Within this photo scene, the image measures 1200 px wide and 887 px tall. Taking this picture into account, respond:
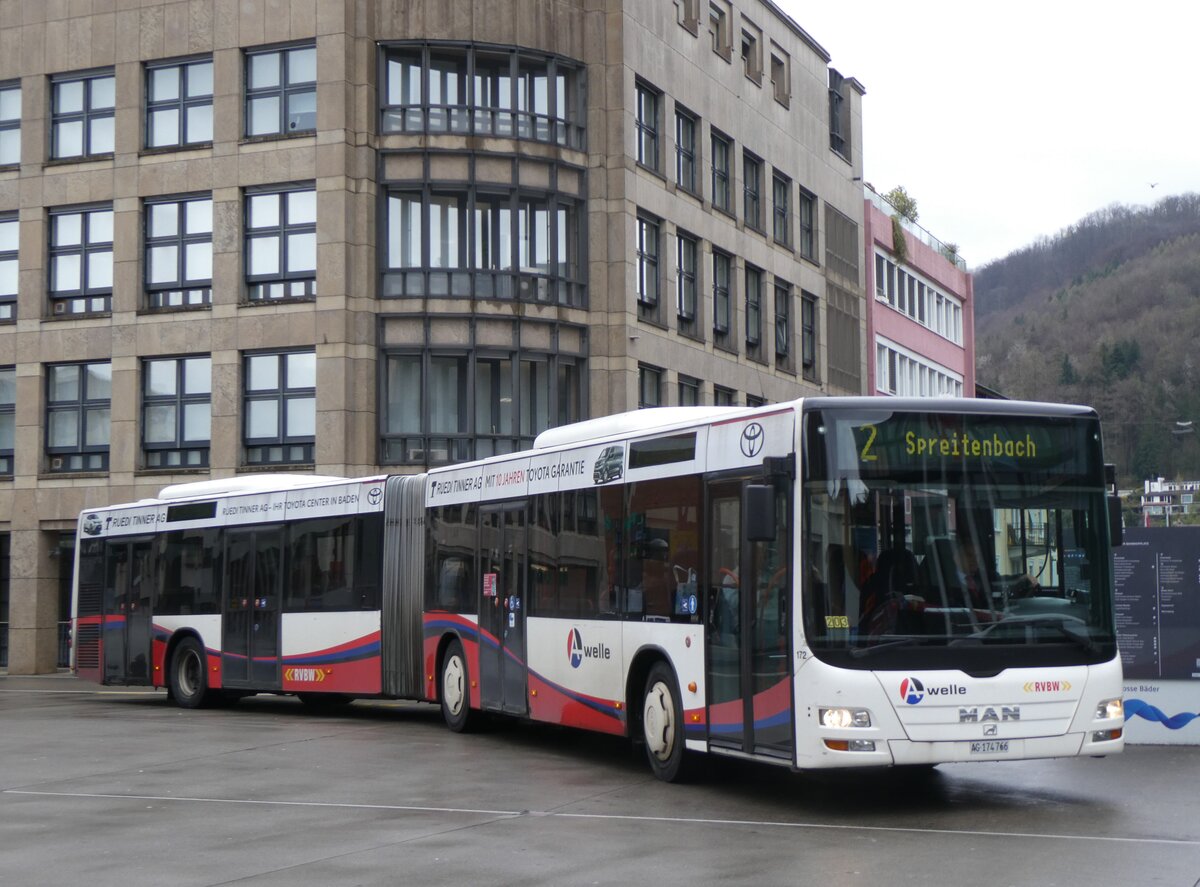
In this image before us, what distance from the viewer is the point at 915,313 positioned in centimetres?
6366

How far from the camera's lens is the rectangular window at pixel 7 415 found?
3962cm

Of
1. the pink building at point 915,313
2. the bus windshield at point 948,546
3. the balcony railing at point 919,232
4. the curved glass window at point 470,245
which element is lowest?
the bus windshield at point 948,546

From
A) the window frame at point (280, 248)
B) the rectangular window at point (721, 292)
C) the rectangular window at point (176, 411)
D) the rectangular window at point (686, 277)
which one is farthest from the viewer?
the rectangular window at point (721, 292)

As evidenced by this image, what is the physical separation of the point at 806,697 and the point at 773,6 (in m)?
39.0

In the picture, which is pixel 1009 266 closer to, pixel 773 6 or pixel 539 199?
pixel 773 6

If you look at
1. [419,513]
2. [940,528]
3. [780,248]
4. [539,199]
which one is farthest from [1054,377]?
[940,528]

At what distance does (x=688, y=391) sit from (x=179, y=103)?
1331cm

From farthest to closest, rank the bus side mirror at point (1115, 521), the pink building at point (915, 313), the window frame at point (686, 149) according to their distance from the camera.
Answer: the pink building at point (915, 313) → the window frame at point (686, 149) → the bus side mirror at point (1115, 521)

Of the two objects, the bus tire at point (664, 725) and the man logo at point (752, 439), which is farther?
the bus tire at point (664, 725)

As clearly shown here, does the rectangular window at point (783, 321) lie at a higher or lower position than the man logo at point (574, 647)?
higher

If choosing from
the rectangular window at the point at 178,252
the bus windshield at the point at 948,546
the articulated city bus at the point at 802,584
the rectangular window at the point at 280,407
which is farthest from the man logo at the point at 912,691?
the rectangular window at the point at 178,252

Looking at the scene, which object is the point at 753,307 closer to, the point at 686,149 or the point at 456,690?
the point at 686,149

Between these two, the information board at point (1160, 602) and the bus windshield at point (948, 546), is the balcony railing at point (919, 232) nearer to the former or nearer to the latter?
the information board at point (1160, 602)

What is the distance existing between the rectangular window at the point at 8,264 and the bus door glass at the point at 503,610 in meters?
24.8
